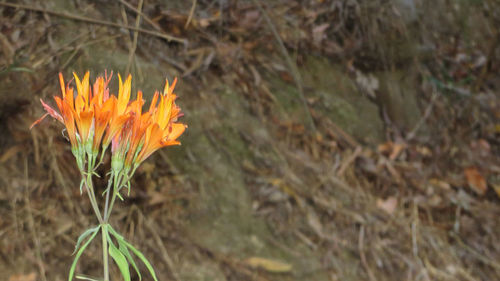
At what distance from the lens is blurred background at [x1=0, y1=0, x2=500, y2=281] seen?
1.71m

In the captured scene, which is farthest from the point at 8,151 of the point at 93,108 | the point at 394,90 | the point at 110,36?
the point at 394,90

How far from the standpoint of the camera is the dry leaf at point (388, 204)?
2.59 m

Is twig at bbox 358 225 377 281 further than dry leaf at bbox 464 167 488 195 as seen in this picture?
No

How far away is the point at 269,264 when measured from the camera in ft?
6.60

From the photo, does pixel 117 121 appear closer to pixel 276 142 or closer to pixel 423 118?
pixel 276 142

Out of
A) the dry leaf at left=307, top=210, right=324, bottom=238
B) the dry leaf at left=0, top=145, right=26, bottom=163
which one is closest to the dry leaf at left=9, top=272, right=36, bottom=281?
the dry leaf at left=0, top=145, right=26, bottom=163

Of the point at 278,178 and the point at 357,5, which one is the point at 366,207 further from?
the point at 357,5

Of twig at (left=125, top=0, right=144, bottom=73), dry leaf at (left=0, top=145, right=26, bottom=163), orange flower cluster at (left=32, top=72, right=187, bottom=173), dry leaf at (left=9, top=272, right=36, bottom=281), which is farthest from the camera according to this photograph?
twig at (left=125, top=0, right=144, bottom=73)

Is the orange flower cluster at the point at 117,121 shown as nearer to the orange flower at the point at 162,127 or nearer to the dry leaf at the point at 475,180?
the orange flower at the point at 162,127

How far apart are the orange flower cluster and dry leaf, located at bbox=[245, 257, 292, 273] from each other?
1.16 meters

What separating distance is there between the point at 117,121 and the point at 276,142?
5.31 feet

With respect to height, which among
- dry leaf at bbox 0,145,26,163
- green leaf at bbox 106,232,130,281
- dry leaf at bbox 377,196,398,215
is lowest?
dry leaf at bbox 377,196,398,215

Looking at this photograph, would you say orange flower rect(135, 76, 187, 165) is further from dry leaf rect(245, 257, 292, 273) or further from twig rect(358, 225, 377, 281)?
twig rect(358, 225, 377, 281)

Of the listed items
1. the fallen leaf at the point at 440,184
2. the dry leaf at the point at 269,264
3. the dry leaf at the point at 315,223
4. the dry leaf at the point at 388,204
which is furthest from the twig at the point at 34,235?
the fallen leaf at the point at 440,184
